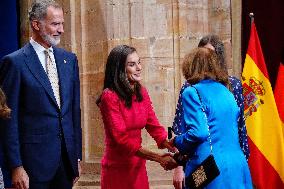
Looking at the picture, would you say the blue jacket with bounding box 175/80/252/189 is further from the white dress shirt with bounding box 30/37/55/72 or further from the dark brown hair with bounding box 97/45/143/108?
the white dress shirt with bounding box 30/37/55/72

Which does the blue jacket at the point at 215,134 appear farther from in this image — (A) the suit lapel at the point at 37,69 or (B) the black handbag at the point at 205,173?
(A) the suit lapel at the point at 37,69

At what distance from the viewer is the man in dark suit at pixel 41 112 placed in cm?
345

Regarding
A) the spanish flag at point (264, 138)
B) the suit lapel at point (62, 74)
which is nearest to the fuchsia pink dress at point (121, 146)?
the suit lapel at point (62, 74)

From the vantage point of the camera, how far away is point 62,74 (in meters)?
3.68

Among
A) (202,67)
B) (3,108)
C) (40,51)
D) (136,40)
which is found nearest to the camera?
(3,108)

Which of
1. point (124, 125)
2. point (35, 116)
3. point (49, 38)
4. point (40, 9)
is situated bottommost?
point (124, 125)

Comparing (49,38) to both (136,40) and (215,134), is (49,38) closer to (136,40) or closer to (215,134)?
(215,134)

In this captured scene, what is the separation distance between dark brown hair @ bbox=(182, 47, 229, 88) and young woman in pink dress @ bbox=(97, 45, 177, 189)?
1.76ft

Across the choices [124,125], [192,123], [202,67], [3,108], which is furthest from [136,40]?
[3,108]

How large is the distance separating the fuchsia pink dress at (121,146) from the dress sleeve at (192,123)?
1.56ft

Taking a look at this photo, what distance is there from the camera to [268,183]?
559 cm

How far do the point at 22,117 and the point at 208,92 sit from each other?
3.47ft

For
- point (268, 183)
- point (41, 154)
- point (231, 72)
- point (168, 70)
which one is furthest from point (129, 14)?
point (41, 154)

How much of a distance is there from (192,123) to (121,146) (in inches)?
25.0
